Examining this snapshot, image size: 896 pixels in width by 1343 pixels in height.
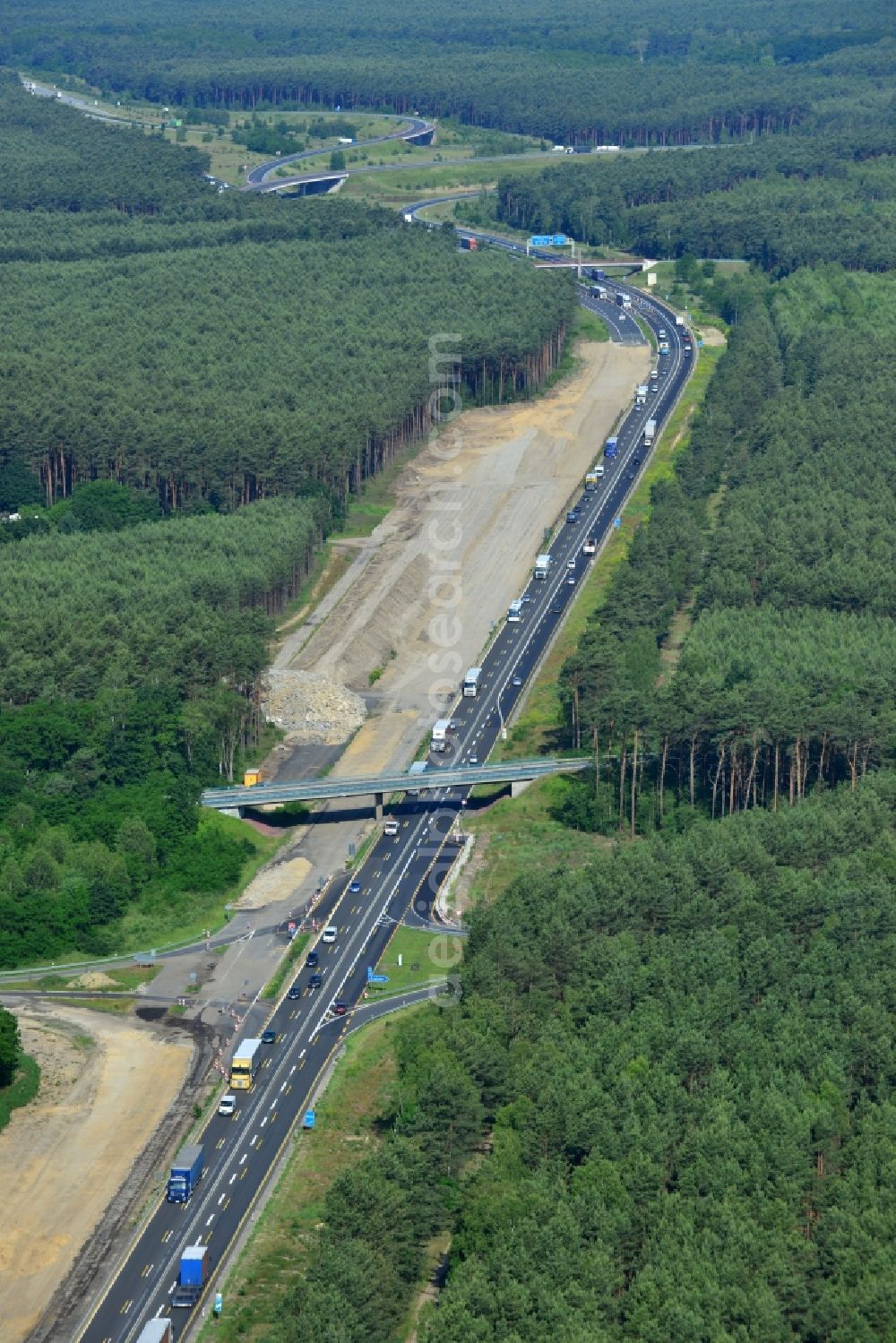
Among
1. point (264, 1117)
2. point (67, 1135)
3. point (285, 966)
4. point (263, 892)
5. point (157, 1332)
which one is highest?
point (157, 1332)

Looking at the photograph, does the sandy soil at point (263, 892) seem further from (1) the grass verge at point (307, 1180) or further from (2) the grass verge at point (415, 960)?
(1) the grass verge at point (307, 1180)

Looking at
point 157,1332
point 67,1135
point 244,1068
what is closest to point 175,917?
point 244,1068

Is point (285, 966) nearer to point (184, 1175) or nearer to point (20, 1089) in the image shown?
point (20, 1089)

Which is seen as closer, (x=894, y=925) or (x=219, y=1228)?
(x=219, y=1228)

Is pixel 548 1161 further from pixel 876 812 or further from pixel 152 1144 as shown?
pixel 876 812

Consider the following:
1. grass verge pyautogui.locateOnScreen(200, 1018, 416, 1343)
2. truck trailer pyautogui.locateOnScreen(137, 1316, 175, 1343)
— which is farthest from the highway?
grass verge pyautogui.locateOnScreen(200, 1018, 416, 1343)

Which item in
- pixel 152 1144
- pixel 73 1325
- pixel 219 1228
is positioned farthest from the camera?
pixel 152 1144

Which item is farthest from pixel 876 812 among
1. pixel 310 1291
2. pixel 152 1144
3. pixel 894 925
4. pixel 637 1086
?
pixel 310 1291
